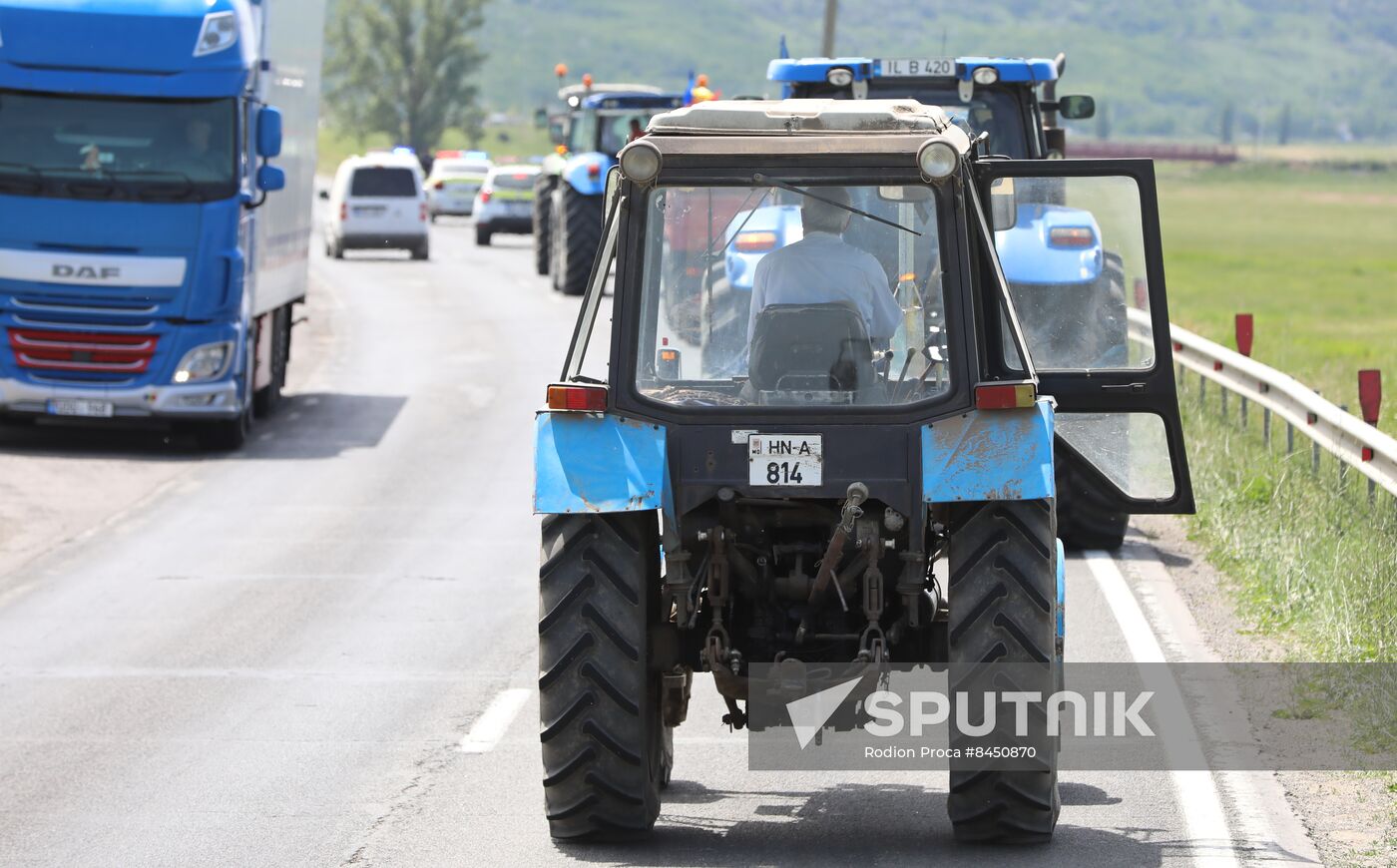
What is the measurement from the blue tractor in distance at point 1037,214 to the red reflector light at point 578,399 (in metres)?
2.29

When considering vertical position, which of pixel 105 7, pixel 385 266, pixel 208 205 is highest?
pixel 105 7

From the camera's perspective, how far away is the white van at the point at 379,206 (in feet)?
145

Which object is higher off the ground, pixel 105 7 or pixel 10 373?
pixel 105 7

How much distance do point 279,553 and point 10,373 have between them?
579 centimetres

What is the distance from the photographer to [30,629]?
41.5 feet

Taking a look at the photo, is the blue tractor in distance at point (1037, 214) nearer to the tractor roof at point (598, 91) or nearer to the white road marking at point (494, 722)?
the white road marking at point (494, 722)

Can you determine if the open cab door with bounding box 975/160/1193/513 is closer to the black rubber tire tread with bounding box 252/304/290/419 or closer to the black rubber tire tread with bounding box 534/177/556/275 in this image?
the black rubber tire tread with bounding box 252/304/290/419

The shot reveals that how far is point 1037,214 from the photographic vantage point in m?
9.95

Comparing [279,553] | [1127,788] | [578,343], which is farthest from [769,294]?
[279,553]

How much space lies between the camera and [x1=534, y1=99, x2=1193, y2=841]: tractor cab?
25.1ft

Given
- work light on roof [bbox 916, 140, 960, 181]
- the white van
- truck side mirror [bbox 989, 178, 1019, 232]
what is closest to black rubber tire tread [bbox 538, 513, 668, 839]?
work light on roof [bbox 916, 140, 960, 181]

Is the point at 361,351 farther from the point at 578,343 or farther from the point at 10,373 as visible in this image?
the point at 578,343

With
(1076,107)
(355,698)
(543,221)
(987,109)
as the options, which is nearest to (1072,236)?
(355,698)

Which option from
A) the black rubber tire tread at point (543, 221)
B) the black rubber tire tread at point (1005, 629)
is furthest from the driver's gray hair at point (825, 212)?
the black rubber tire tread at point (543, 221)
